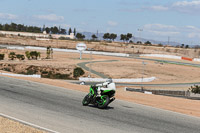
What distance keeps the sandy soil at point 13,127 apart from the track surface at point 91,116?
745mm

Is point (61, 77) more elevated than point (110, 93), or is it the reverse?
point (110, 93)

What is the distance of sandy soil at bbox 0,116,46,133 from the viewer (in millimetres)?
9883

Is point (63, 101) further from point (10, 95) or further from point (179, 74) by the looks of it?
point (179, 74)

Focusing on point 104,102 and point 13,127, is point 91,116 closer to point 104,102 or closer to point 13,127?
point 104,102

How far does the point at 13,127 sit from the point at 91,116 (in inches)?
148

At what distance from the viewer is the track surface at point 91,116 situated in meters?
11.1

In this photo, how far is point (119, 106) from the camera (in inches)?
627

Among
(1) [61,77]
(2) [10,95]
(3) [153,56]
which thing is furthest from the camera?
(3) [153,56]

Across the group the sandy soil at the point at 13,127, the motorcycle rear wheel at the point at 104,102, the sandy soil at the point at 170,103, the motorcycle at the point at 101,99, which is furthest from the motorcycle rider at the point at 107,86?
the sandy soil at the point at 13,127

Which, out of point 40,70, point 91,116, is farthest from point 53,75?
point 91,116

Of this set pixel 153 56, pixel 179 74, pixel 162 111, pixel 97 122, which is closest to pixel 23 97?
pixel 97 122

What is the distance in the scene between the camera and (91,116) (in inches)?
508

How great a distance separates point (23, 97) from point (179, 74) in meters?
56.9

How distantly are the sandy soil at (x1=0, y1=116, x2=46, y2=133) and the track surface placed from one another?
0.75 m
